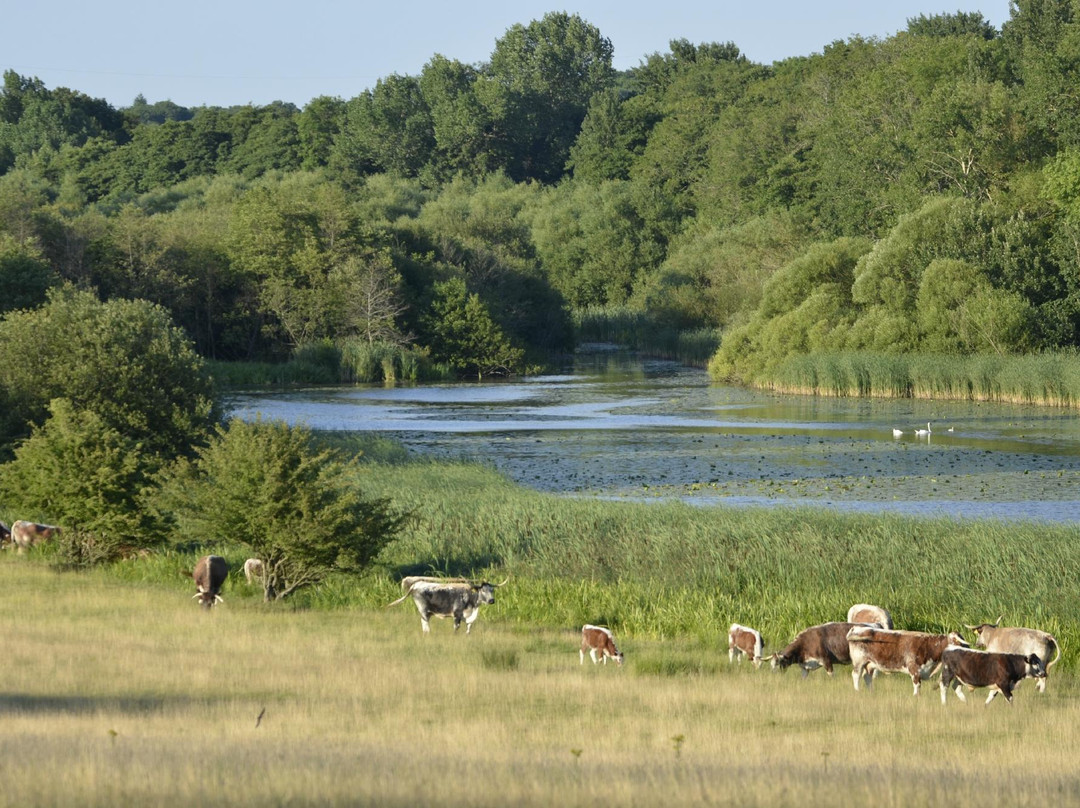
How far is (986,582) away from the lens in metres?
19.0

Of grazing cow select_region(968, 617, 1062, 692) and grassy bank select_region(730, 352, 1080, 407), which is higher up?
grassy bank select_region(730, 352, 1080, 407)

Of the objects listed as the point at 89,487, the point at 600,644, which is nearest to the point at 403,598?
the point at 600,644

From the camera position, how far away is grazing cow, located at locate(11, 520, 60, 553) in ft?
81.5

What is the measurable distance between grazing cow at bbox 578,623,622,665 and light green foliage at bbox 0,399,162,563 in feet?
32.2

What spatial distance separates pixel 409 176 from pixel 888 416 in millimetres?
105803

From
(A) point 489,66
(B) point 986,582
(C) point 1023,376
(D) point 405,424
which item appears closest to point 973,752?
(B) point 986,582

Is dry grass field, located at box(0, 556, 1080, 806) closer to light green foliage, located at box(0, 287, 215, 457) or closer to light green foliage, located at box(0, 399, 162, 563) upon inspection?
light green foliage, located at box(0, 399, 162, 563)

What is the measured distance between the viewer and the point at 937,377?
5756cm

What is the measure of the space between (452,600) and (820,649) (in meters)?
4.77

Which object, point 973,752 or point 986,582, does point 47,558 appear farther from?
point 973,752

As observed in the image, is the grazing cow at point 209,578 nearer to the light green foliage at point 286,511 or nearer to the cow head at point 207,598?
the cow head at point 207,598

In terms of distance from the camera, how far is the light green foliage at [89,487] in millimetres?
23078

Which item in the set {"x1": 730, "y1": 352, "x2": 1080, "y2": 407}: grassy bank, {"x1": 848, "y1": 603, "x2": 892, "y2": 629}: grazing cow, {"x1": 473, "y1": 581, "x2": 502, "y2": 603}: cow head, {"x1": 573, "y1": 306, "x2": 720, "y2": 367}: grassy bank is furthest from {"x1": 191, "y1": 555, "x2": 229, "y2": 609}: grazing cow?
{"x1": 573, "y1": 306, "x2": 720, "y2": 367}: grassy bank

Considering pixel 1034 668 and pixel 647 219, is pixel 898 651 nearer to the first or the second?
pixel 1034 668
